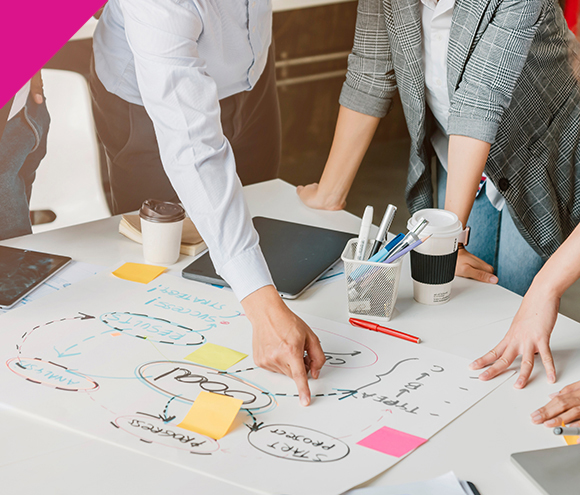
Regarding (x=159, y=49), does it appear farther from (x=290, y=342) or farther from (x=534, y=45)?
(x=534, y=45)

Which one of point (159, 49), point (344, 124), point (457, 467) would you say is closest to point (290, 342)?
point (457, 467)

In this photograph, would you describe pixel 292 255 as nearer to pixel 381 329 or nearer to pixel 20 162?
pixel 381 329

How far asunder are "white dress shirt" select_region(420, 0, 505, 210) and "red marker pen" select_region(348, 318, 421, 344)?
543 mm

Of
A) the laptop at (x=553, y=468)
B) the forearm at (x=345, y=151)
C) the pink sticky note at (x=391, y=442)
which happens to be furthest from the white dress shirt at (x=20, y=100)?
the laptop at (x=553, y=468)

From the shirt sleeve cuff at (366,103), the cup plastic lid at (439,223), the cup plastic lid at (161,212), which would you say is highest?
the shirt sleeve cuff at (366,103)

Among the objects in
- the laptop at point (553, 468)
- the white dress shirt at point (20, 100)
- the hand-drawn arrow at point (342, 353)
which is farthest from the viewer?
the white dress shirt at point (20, 100)

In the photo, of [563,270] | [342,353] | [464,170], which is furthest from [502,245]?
[342,353]

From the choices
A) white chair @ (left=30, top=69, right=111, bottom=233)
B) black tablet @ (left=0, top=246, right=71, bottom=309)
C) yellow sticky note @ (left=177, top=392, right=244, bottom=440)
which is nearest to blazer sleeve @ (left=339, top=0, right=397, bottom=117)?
black tablet @ (left=0, top=246, right=71, bottom=309)

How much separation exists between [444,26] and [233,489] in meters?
0.91

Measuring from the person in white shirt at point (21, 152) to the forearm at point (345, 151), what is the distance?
2.23ft

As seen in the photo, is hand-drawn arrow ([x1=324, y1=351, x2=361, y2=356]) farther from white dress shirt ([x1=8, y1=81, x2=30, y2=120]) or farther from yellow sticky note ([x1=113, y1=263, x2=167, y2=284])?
white dress shirt ([x1=8, y1=81, x2=30, y2=120])

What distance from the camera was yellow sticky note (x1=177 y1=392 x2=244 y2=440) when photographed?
67 centimetres

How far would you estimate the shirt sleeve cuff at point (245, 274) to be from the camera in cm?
83

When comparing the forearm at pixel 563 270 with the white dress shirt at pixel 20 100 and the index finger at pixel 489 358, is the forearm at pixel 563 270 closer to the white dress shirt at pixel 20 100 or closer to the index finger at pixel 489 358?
the index finger at pixel 489 358
